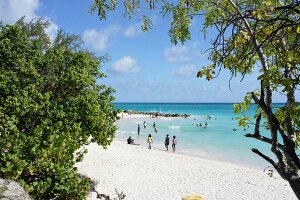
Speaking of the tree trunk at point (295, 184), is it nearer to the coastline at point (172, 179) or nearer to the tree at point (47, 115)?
the tree at point (47, 115)

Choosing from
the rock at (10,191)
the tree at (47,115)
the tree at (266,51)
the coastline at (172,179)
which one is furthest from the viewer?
the coastline at (172,179)

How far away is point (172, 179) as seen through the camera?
944 inches

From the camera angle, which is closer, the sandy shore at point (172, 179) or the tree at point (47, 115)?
the tree at point (47, 115)

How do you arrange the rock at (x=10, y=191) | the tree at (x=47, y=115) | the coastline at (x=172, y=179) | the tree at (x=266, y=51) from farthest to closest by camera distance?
the coastline at (x=172, y=179), the tree at (x=47, y=115), the rock at (x=10, y=191), the tree at (x=266, y=51)

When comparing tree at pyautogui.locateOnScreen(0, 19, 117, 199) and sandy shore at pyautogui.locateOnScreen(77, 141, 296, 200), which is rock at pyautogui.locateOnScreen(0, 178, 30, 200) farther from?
sandy shore at pyautogui.locateOnScreen(77, 141, 296, 200)

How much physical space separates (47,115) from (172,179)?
1161 cm

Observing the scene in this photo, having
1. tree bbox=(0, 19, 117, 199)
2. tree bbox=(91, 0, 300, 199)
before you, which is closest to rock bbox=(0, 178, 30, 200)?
tree bbox=(0, 19, 117, 199)

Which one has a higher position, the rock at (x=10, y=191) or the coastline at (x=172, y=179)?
the rock at (x=10, y=191)

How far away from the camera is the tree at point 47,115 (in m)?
11.7

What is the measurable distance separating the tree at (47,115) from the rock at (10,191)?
26.1 inches

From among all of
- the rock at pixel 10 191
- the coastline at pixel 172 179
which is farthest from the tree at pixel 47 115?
the coastline at pixel 172 179

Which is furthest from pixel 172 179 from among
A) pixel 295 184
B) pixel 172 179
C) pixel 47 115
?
pixel 295 184

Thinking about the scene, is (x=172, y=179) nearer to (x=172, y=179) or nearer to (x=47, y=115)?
(x=172, y=179)

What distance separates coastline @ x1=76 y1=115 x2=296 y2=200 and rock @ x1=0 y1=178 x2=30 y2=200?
6.84m
